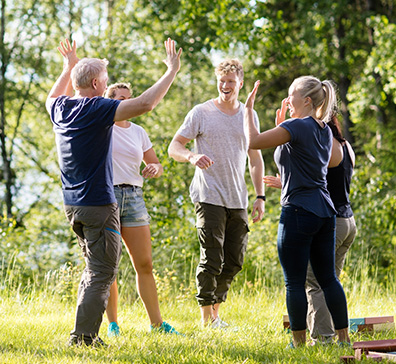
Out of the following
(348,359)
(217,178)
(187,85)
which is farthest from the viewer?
(187,85)

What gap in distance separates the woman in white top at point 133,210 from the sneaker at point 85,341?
1.84ft

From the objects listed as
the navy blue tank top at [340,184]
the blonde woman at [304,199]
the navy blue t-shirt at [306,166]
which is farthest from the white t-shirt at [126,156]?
the navy blue tank top at [340,184]

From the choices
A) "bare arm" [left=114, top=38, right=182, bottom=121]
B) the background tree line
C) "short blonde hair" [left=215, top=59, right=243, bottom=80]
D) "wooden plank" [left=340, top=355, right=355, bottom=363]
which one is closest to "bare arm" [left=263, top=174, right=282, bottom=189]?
"bare arm" [left=114, top=38, right=182, bottom=121]

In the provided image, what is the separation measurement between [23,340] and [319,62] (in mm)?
11673

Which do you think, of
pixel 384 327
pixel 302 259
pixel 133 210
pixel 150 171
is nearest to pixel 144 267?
pixel 133 210

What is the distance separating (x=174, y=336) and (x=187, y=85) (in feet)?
53.5

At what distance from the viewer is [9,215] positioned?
51.6 feet

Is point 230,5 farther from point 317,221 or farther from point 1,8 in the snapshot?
point 317,221

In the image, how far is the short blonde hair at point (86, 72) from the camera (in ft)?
12.6

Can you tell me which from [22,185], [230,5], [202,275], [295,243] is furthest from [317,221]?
[22,185]

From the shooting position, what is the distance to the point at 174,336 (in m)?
4.20

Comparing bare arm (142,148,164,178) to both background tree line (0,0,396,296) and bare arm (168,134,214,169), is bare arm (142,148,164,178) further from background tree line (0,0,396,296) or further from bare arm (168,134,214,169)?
background tree line (0,0,396,296)

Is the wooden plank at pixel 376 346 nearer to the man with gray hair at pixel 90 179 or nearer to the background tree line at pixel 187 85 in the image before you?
the man with gray hair at pixel 90 179

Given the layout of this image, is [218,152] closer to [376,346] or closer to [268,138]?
[268,138]
